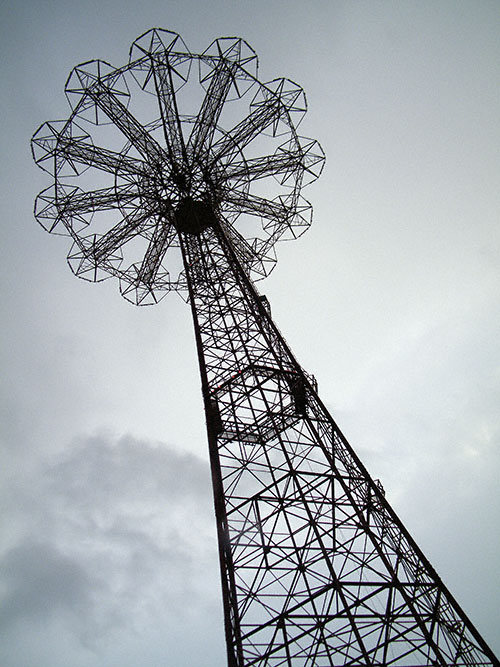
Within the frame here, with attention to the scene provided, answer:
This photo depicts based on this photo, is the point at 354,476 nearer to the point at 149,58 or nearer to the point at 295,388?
the point at 295,388

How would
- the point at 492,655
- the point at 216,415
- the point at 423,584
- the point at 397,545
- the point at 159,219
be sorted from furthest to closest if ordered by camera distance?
the point at 159,219 → the point at 216,415 → the point at 397,545 → the point at 423,584 → the point at 492,655

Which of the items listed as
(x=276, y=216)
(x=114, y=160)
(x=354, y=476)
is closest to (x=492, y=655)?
(x=354, y=476)

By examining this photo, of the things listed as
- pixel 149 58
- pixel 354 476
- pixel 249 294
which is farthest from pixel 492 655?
pixel 149 58

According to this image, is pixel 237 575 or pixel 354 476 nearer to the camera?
pixel 237 575

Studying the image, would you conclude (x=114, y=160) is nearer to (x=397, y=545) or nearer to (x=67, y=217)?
(x=67, y=217)

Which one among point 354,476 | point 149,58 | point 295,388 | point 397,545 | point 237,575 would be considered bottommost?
point 397,545

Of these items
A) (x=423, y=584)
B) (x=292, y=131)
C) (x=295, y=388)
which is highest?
(x=292, y=131)

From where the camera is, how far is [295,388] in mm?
13641

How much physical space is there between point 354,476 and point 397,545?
1883 mm

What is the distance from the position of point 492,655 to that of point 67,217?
19.5 metres

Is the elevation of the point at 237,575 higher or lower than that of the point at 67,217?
lower

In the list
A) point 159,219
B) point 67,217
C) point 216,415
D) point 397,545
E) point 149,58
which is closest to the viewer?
point 397,545

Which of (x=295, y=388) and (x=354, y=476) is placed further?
(x=295, y=388)

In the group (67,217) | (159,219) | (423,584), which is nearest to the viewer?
(423,584)
